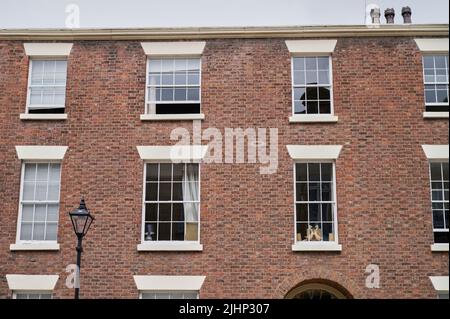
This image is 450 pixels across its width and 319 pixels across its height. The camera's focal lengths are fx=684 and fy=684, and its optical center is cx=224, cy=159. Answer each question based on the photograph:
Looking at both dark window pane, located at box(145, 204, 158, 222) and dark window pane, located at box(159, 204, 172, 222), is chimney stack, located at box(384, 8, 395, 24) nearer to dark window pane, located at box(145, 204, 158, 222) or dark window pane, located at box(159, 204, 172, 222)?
dark window pane, located at box(159, 204, 172, 222)

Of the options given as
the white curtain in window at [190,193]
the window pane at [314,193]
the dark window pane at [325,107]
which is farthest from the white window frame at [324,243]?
the white curtain in window at [190,193]

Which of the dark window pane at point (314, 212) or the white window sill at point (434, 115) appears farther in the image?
the white window sill at point (434, 115)

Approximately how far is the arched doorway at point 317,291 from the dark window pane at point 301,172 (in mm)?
2440

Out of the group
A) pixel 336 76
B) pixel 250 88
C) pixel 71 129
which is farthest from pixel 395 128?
pixel 71 129

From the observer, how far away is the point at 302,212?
16203 millimetres

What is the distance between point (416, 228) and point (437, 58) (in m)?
4.37

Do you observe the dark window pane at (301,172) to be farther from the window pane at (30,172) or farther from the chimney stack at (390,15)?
the window pane at (30,172)

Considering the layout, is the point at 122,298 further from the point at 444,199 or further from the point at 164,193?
the point at 444,199

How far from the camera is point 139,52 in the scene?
17.2 meters

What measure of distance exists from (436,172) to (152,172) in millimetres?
6809

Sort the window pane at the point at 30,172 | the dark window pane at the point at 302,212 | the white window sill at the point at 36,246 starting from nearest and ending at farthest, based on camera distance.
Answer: the white window sill at the point at 36,246, the dark window pane at the point at 302,212, the window pane at the point at 30,172

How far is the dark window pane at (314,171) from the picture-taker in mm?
16359

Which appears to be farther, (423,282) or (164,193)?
(164,193)

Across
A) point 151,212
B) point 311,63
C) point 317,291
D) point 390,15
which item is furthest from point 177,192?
point 390,15
